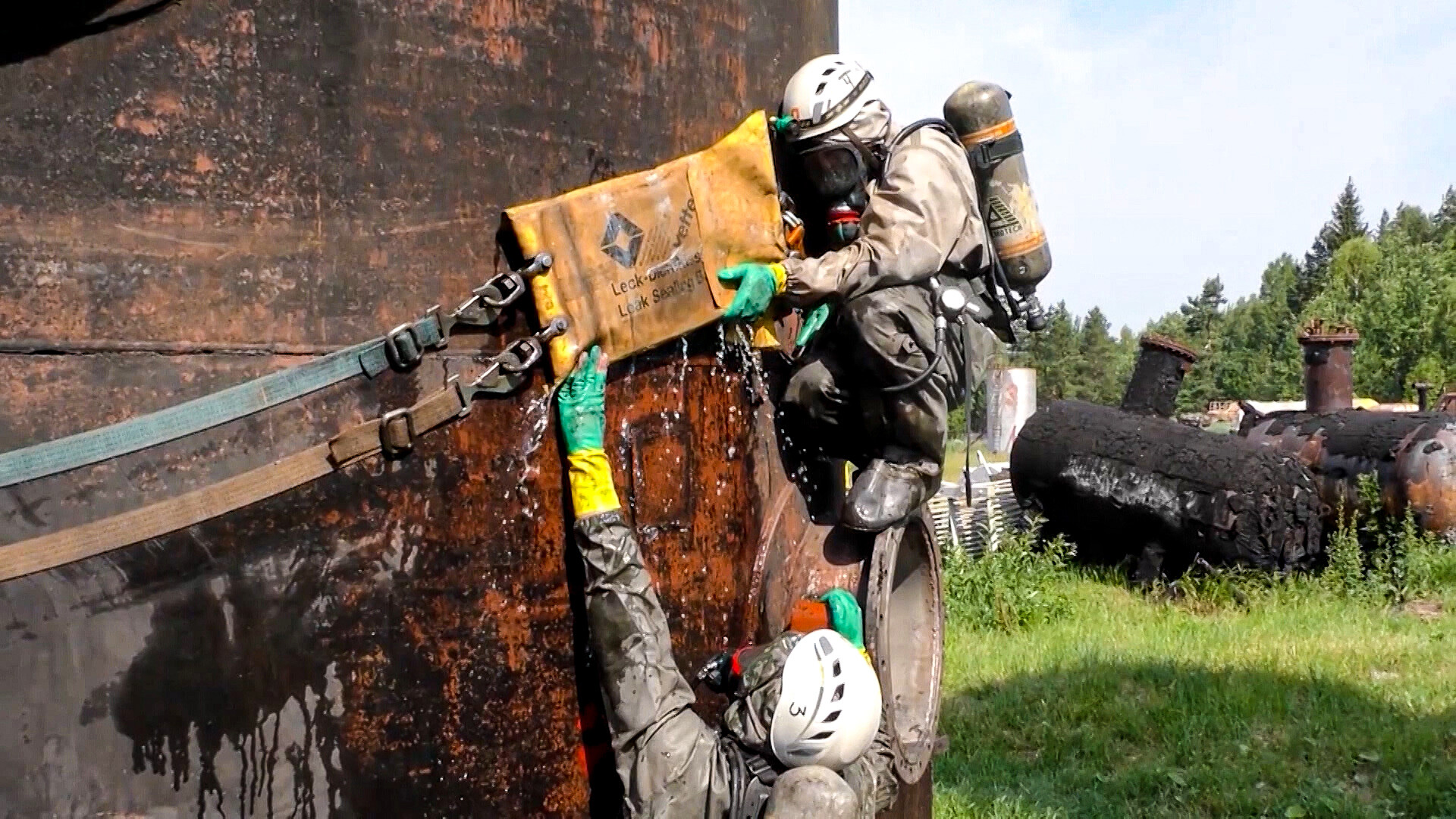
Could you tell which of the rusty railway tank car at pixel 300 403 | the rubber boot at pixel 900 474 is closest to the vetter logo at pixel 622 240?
the rusty railway tank car at pixel 300 403

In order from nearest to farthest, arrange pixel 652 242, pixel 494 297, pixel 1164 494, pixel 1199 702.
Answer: pixel 494 297, pixel 652 242, pixel 1199 702, pixel 1164 494

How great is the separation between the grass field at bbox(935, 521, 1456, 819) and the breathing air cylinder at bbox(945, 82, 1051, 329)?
145 inches

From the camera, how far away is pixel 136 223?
257 centimetres

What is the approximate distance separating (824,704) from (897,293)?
1.17 meters

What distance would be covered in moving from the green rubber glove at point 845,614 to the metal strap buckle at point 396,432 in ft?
4.52

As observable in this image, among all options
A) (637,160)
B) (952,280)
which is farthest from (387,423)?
(952,280)

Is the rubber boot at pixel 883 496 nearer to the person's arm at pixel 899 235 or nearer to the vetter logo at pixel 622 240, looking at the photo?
the person's arm at pixel 899 235

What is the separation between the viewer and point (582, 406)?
3031 millimetres

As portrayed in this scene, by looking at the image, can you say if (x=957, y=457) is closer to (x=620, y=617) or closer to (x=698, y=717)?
(x=698, y=717)

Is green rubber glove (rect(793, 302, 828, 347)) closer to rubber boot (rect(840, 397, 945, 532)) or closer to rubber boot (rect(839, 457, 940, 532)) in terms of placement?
rubber boot (rect(840, 397, 945, 532))

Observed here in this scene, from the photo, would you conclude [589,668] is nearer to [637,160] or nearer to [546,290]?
[546,290]

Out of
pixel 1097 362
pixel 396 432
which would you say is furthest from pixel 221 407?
pixel 1097 362

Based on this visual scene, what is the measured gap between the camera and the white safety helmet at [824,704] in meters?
3.40

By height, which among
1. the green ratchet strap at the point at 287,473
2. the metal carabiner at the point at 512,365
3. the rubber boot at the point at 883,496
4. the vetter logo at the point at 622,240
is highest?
the vetter logo at the point at 622,240
